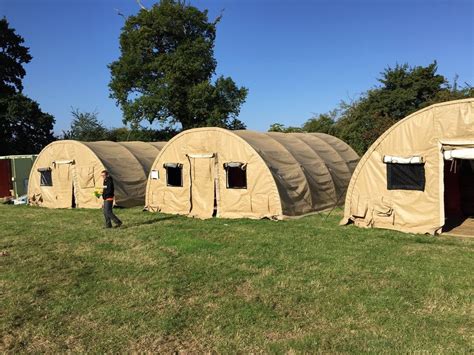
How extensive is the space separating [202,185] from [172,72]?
2262 centimetres

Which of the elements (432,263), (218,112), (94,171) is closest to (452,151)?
(432,263)

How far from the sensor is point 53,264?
367 inches

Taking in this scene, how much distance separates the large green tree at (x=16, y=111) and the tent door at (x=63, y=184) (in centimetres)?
1710

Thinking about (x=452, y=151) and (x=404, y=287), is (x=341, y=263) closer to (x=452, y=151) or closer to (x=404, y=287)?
(x=404, y=287)

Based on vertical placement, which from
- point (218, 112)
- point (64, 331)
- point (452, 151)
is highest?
point (218, 112)

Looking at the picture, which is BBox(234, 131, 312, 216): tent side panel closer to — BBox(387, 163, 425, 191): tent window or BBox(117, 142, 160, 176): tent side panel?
BBox(387, 163, 425, 191): tent window

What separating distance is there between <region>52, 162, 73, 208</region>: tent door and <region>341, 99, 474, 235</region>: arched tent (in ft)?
39.8

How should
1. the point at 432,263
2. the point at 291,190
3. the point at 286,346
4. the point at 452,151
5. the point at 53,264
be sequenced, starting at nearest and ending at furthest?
1. the point at 286,346
2. the point at 432,263
3. the point at 53,264
4. the point at 452,151
5. the point at 291,190

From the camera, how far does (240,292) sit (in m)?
7.21

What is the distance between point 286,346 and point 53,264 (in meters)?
5.86

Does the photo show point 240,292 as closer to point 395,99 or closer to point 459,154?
point 459,154

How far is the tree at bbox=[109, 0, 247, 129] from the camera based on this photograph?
1414 inches

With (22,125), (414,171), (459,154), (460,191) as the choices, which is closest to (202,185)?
(414,171)

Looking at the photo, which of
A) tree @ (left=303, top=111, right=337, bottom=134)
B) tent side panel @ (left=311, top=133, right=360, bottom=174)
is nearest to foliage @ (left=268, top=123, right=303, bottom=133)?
tree @ (left=303, top=111, right=337, bottom=134)
